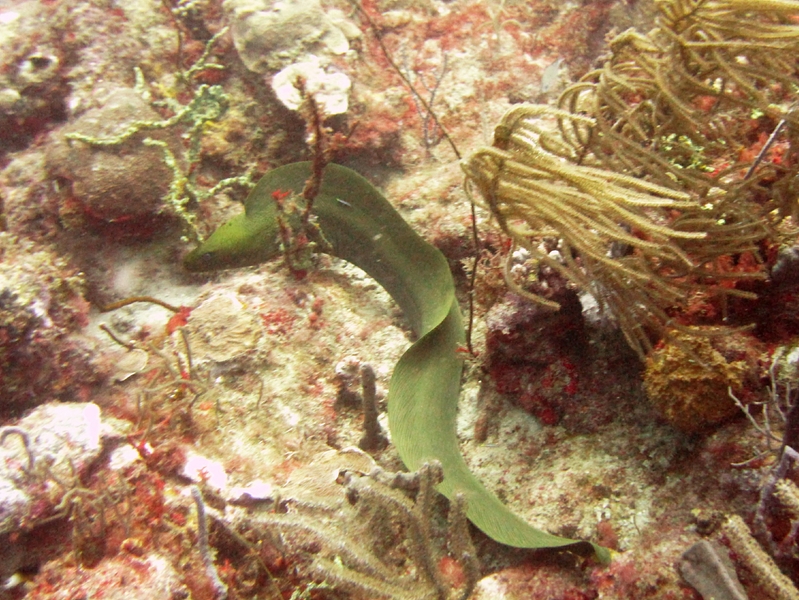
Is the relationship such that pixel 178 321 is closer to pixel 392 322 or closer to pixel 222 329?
pixel 222 329

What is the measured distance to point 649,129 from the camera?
2.98 m

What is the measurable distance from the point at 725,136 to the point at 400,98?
3116 mm

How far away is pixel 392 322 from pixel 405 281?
0.38m

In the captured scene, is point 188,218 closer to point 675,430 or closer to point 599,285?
point 599,285

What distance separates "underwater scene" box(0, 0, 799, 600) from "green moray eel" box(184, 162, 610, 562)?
0.02 meters

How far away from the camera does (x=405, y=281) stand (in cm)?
381

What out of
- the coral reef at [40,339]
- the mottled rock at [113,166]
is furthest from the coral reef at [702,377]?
the mottled rock at [113,166]

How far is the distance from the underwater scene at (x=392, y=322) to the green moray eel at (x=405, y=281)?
2 centimetres

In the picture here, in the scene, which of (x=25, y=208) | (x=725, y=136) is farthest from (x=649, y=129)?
(x=25, y=208)

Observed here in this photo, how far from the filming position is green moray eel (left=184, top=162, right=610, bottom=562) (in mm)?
2926

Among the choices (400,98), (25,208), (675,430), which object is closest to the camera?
(675,430)

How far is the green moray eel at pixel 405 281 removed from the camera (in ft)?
9.60

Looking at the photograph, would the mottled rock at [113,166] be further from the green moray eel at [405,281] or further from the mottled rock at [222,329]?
the mottled rock at [222,329]

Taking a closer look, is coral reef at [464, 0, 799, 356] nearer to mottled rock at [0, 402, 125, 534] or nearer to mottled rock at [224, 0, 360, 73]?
mottled rock at [0, 402, 125, 534]
